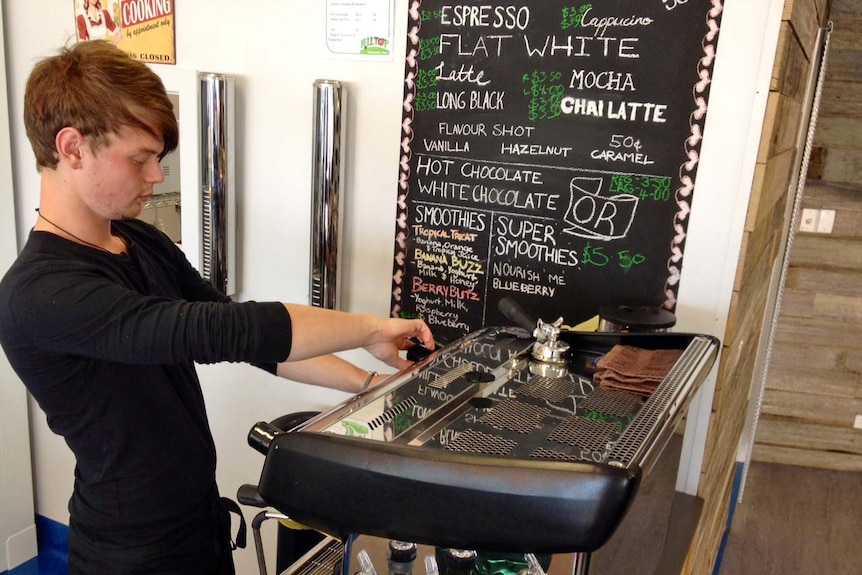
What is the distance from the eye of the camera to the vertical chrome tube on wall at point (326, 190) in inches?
72.5

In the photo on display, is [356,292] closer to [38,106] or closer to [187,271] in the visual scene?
[187,271]

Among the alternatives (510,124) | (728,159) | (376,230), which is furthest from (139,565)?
Result: (728,159)

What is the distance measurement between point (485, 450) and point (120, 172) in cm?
72

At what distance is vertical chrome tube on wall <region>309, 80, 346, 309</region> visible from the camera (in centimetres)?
184

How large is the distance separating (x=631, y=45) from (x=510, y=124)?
1.04 feet

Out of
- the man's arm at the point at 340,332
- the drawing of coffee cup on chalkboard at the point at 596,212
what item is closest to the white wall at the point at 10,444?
the man's arm at the point at 340,332

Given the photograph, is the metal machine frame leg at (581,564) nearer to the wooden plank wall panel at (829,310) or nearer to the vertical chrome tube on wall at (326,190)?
the vertical chrome tube on wall at (326,190)

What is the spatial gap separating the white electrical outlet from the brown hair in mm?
3338

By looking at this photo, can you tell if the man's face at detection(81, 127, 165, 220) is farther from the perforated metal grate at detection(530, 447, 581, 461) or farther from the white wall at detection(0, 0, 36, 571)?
the white wall at detection(0, 0, 36, 571)

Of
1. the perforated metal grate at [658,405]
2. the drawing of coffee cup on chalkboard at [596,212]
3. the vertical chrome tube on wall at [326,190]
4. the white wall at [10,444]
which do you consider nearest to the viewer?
the perforated metal grate at [658,405]

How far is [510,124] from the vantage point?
173 cm

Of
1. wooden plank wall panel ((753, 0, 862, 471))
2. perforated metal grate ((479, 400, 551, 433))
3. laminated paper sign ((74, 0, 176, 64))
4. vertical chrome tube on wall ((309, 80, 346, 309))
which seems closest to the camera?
perforated metal grate ((479, 400, 551, 433))

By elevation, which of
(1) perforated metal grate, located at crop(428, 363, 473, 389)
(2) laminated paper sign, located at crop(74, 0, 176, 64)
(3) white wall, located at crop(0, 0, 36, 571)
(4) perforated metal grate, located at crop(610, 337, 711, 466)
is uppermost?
(2) laminated paper sign, located at crop(74, 0, 176, 64)

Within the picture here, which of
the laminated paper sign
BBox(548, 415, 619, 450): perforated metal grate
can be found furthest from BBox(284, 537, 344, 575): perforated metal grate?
the laminated paper sign
